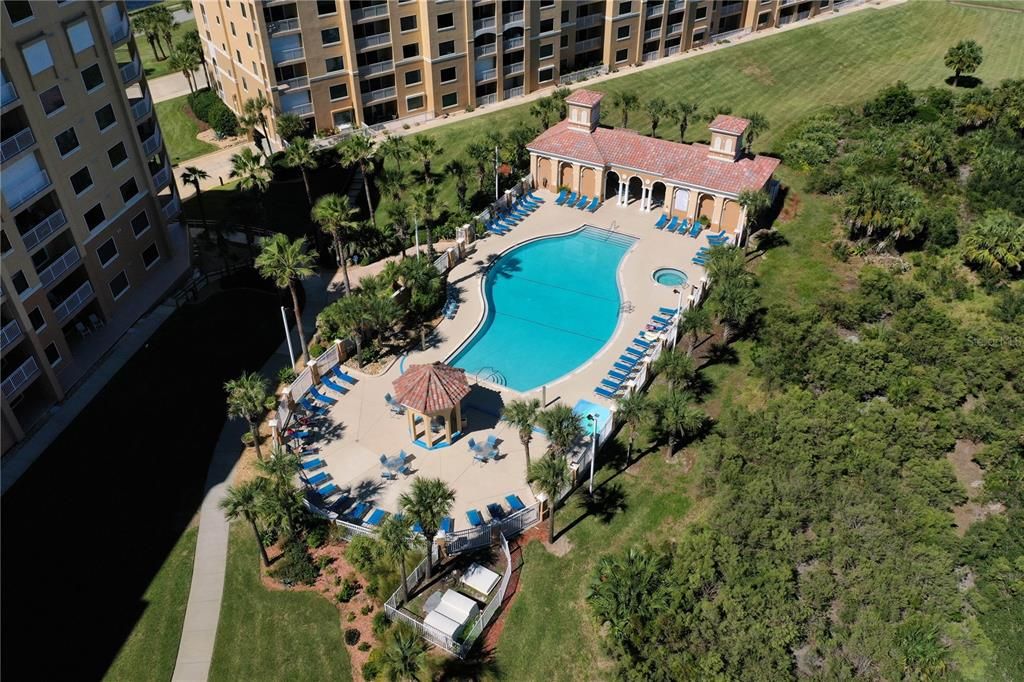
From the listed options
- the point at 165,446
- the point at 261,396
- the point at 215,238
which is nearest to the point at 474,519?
the point at 261,396

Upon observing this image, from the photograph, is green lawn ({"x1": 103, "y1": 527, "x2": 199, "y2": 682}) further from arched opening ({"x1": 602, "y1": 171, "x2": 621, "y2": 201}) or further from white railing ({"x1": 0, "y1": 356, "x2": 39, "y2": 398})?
arched opening ({"x1": 602, "y1": 171, "x2": 621, "y2": 201})

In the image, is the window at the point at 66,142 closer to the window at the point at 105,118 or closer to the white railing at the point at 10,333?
the window at the point at 105,118

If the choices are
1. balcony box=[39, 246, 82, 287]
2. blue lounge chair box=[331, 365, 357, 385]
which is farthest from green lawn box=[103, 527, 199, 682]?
balcony box=[39, 246, 82, 287]

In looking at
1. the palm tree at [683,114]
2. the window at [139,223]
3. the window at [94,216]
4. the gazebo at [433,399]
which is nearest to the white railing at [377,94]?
the palm tree at [683,114]

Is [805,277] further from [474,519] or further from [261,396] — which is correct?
[261,396]

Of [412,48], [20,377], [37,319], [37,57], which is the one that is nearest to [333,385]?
[20,377]

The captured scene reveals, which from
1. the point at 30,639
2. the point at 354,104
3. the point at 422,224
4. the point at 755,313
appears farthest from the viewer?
the point at 354,104
